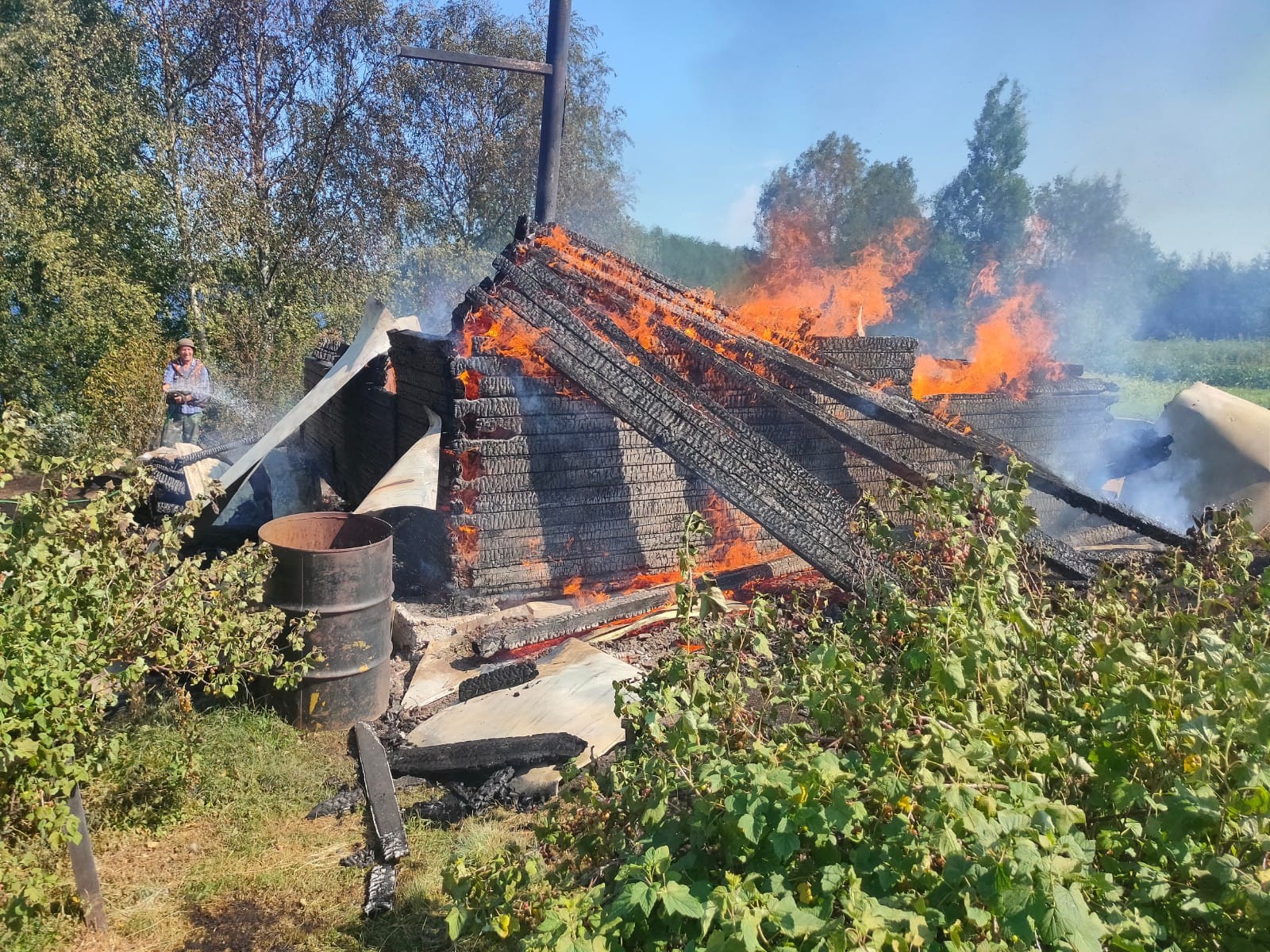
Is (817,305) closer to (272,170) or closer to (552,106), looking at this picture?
(552,106)

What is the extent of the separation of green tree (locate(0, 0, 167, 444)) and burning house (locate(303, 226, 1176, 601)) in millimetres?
9596

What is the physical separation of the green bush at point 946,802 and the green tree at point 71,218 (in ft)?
48.1

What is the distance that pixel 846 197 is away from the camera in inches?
1436

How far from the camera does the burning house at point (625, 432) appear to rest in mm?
5949

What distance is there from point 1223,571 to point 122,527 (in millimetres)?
4815

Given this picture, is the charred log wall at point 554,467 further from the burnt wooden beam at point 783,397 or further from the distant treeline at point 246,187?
the distant treeline at point 246,187

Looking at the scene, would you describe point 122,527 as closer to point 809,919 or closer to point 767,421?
point 809,919

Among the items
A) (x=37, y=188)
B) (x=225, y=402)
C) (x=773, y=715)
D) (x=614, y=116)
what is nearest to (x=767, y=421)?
(x=773, y=715)

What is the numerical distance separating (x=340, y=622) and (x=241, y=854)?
1.55 m

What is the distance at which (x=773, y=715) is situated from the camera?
8.57 ft

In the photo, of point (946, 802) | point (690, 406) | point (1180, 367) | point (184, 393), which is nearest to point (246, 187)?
point (184, 393)

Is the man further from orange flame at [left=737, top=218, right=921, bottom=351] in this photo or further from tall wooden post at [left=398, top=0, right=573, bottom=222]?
orange flame at [left=737, top=218, right=921, bottom=351]

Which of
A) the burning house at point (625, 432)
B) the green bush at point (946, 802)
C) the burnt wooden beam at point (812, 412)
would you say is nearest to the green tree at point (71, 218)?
the burning house at point (625, 432)

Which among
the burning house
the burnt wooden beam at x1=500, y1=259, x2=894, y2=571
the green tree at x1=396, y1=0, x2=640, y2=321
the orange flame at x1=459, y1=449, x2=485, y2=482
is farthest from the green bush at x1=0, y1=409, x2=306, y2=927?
the green tree at x1=396, y1=0, x2=640, y2=321
